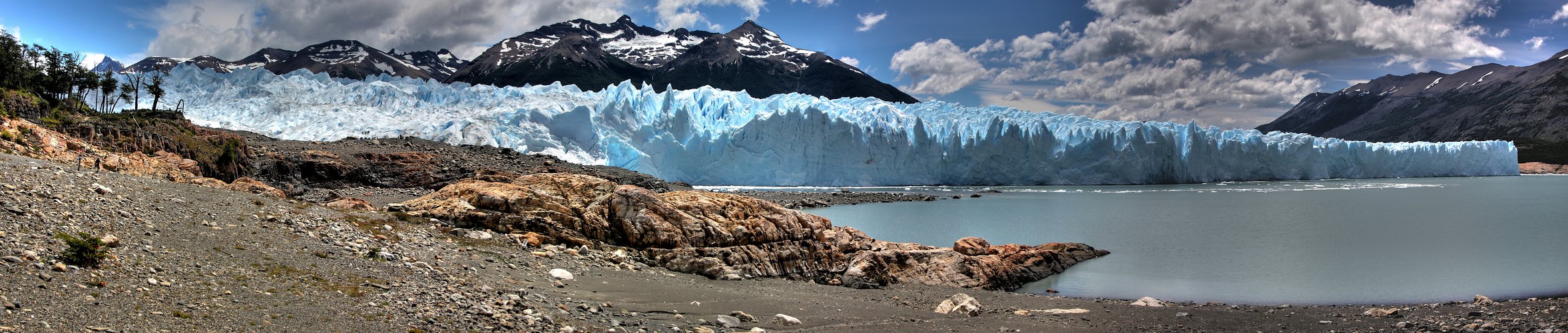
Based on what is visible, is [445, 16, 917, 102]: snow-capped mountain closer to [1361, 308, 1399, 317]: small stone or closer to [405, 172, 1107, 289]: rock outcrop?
[405, 172, 1107, 289]: rock outcrop

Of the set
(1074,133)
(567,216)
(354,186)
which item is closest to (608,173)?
(354,186)

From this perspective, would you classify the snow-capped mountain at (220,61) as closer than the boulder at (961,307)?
No

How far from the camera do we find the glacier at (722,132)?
1496 inches

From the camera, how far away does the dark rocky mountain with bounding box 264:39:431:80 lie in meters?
104

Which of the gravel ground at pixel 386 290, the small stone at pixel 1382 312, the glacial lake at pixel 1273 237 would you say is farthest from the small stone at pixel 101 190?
the small stone at pixel 1382 312

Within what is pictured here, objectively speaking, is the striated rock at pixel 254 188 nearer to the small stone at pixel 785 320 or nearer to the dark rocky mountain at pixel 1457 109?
the small stone at pixel 785 320

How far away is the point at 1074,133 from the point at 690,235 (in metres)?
38.4

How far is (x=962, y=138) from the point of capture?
4375cm

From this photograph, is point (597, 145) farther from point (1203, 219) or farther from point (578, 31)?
point (578, 31)

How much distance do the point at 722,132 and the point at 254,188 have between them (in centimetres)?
2964

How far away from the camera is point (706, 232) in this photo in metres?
10.2

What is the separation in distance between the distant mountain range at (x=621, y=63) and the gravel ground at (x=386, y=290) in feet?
249

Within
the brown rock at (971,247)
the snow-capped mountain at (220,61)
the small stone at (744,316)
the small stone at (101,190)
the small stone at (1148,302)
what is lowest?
the small stone at (1148,302)

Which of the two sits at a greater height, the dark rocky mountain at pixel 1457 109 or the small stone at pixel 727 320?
the dark rocky mountain at pixel 1457 109
